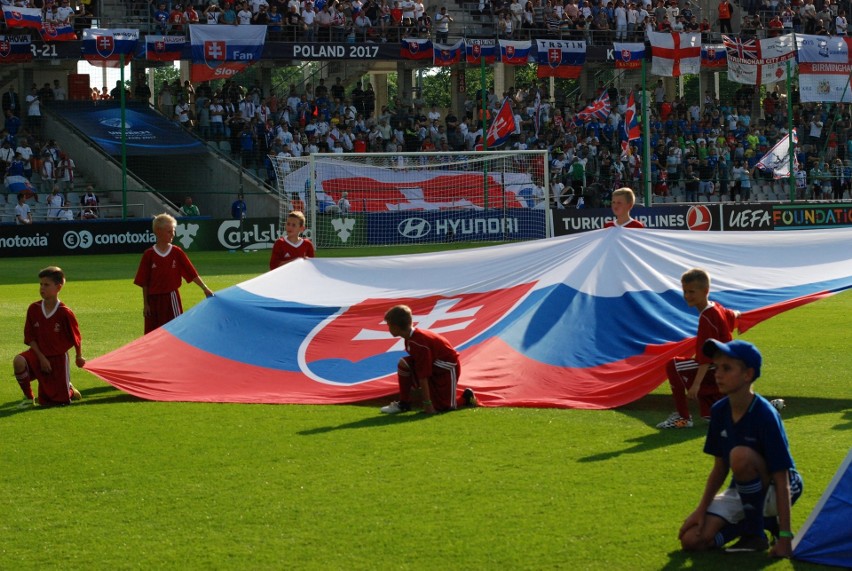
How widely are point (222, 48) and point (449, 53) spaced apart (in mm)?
7208

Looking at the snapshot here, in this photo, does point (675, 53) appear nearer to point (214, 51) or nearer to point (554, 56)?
point (554, 56)

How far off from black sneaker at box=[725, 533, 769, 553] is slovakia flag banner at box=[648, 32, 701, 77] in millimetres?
34648

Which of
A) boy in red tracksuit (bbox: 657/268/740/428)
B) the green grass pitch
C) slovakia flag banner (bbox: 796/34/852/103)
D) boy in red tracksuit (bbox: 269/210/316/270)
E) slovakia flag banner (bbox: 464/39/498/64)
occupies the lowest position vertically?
the green grass pitch

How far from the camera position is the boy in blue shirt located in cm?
537

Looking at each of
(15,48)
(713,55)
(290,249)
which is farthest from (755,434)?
(713,55)

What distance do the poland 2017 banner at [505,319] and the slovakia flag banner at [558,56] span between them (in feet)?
92.3

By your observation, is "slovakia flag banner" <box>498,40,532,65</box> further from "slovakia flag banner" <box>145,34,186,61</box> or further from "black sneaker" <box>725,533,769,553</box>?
"black sneaker" <box>725,533,769,553</box>

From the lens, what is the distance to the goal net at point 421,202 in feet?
86.0

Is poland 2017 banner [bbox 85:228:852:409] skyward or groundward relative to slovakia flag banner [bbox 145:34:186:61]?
groundward

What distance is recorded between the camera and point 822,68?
3819 cm

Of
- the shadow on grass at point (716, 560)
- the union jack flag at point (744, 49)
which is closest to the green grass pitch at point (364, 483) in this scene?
the shadow on grass at point (716, 560)

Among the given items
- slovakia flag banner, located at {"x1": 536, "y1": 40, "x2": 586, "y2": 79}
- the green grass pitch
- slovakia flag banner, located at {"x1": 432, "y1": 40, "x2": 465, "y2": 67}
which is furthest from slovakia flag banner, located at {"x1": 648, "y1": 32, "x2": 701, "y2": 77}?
the green grass pitch

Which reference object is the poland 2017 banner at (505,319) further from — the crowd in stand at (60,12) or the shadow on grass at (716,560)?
the crowd in stand at (60,12)

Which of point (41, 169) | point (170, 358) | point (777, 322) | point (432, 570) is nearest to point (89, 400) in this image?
point (170, 358)
